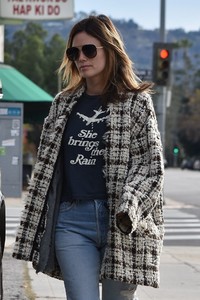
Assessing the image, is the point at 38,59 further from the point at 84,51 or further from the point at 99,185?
the point at 99,185

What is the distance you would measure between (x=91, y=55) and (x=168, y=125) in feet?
366

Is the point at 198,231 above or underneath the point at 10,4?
underneath

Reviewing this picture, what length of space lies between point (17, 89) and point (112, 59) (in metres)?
19.9

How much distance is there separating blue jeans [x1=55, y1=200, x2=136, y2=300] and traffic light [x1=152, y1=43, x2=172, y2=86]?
19773 mm

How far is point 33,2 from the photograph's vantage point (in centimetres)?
2133

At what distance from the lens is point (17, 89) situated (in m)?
24.3

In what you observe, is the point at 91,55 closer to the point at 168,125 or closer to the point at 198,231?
the point at 198,231

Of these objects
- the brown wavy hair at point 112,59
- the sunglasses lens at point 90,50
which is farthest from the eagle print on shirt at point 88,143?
the sunglasses lens at point 90,50

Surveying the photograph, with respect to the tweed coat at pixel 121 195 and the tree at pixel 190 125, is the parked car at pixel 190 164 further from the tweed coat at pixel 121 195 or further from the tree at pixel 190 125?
the tweed coat at pixel 121 195

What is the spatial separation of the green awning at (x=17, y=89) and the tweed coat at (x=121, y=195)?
752 inches

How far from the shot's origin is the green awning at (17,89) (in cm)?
2372

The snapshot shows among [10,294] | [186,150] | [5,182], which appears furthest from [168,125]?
[10,294]

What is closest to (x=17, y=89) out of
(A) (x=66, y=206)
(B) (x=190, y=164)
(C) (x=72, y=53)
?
(C) (x=72, y=53)

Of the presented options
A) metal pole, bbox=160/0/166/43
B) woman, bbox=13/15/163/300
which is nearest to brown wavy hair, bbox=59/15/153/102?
woman, bbox=13/15/163/300
